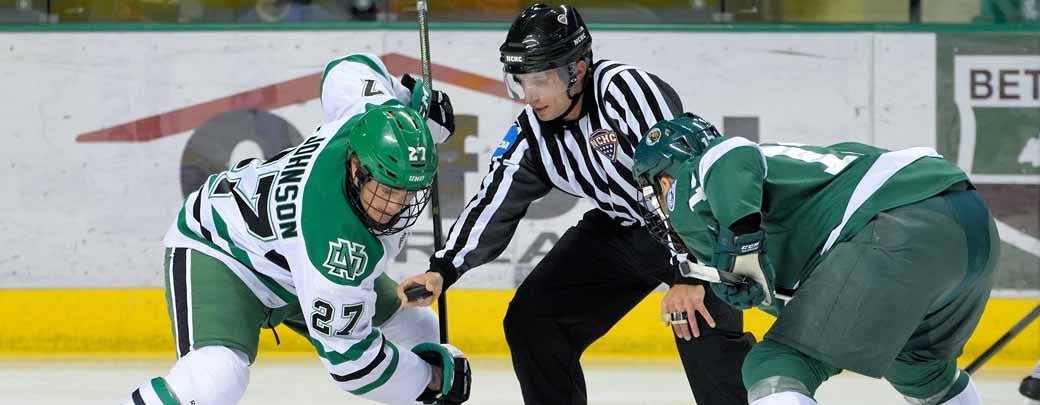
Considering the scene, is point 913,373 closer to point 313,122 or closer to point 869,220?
point 869,220

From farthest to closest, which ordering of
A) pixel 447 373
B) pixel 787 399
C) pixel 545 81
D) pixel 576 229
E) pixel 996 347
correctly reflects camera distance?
pixel 996 347 → pixel 576 229 → pixel 545 81 → pixel 447 373 → pixel 787 399

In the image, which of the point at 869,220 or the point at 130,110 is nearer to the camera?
the point at 869,220

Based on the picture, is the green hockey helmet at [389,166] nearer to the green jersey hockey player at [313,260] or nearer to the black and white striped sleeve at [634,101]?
the green jersey hockey player at [313,260]

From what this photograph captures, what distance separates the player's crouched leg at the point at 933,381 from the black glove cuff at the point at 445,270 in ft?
3.39

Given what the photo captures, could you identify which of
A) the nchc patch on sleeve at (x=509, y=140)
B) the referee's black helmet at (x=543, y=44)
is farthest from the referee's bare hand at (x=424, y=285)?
the referee's black helmet at (x=543, y=44)

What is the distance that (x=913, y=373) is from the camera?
2.77m

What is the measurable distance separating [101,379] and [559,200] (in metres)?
1.86

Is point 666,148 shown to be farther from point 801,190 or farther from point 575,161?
point 575,161

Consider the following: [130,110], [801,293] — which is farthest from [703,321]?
[130,110]

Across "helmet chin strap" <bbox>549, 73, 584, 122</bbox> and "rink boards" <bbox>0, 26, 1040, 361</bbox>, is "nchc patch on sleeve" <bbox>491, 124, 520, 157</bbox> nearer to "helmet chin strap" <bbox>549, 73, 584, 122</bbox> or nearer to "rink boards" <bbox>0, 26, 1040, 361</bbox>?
"helmet chin strap" <bbox>549, 73, 584, 122</bbox>

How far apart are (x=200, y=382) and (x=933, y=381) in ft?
4.87

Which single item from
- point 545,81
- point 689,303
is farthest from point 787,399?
point 545,81

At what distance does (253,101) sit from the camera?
553 centimetres

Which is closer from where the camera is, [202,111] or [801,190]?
[801,190]
